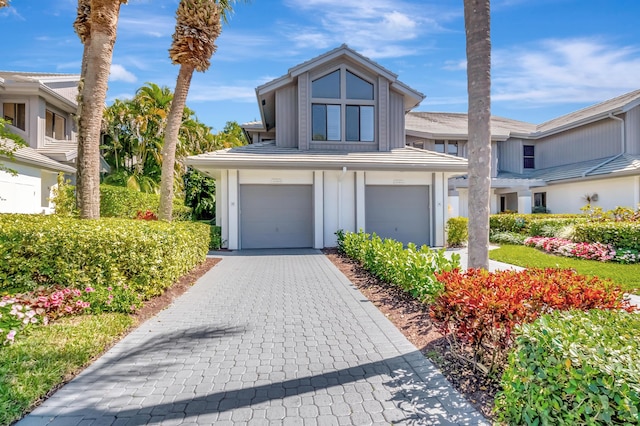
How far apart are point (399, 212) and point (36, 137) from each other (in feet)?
60.1

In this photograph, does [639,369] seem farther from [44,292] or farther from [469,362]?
[44,292]

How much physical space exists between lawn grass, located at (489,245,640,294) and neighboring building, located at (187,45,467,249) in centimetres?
327

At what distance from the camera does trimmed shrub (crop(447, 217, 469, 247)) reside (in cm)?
1460

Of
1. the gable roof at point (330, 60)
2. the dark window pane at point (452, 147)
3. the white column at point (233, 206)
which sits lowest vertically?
the white column at point (233, 206)

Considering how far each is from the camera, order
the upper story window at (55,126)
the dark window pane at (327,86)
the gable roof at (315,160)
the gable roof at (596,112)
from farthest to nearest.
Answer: the gable roof at (596,112) → the upper story window at (55,126) → the dark window pane at (327,86) → the gable roof at (315,160)

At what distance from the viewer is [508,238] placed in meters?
16.0

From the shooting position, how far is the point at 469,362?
3943 mm

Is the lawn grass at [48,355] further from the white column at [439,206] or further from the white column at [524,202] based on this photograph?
the white column at [524,202]

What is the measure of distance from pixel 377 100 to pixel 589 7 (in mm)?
7549

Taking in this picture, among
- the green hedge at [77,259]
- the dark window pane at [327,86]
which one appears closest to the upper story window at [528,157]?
the dark window pane at [327,86]

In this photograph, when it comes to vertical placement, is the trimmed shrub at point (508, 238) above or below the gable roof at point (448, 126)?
below

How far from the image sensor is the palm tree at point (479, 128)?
5047mm

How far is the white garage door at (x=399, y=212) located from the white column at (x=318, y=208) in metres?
2.05

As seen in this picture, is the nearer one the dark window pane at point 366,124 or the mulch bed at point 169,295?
the mulch bed at point 169,295
